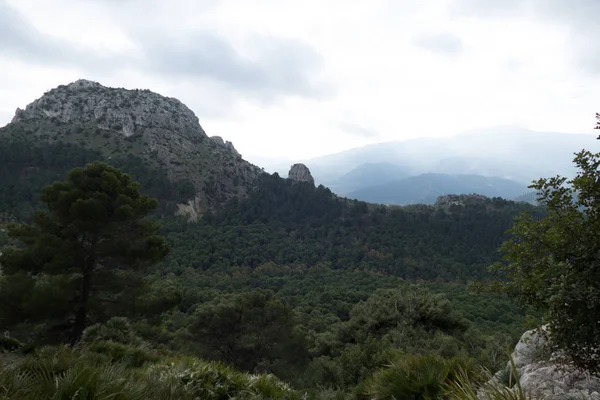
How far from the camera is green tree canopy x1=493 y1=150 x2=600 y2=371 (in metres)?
3.78

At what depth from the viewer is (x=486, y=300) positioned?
41.5 m

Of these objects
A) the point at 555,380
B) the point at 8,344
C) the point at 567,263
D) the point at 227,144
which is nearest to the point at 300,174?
the point at 227,144

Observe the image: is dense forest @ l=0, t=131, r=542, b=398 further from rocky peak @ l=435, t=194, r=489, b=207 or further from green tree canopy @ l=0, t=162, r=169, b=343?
rocky peak @ l=435, t=194, r=489, b=207

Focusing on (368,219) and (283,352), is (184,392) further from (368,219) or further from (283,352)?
(368,219)

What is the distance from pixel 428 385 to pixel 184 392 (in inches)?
142

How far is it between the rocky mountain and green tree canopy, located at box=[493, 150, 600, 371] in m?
77.4

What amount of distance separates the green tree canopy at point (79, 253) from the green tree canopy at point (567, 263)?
13.7 metres

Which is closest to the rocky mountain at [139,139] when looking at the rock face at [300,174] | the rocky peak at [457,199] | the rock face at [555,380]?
the rock face at [300,174]

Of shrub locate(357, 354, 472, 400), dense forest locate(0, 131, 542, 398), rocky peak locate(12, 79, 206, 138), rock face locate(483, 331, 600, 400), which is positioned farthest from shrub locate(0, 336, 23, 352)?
rocky peak locate(12, 79, 206, 138)

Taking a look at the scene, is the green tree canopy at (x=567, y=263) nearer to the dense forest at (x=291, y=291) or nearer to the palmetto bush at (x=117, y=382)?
the dense forest at (x=291, y=291)

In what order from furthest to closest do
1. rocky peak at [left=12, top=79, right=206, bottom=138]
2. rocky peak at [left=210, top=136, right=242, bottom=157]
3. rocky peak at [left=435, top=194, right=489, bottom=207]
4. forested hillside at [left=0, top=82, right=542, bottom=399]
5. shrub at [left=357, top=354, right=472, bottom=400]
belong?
1. rocky peak at [left=210, top=136, right=242, bottom=157]
2. rocky peak at [left=435, top=194, right=489, bottom=207]
3. rocky peak at [left=12, top=79, right=206, bottom=138]
4. forested hillside at [left=0, top=82, right=542, bottom=399]
5. shrub at [left=357, top=354, right=472, bottom=400]

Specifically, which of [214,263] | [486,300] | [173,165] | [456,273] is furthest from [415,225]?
[173,165]

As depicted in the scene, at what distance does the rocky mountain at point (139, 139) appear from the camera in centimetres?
7881

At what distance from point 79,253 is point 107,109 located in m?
97.4
